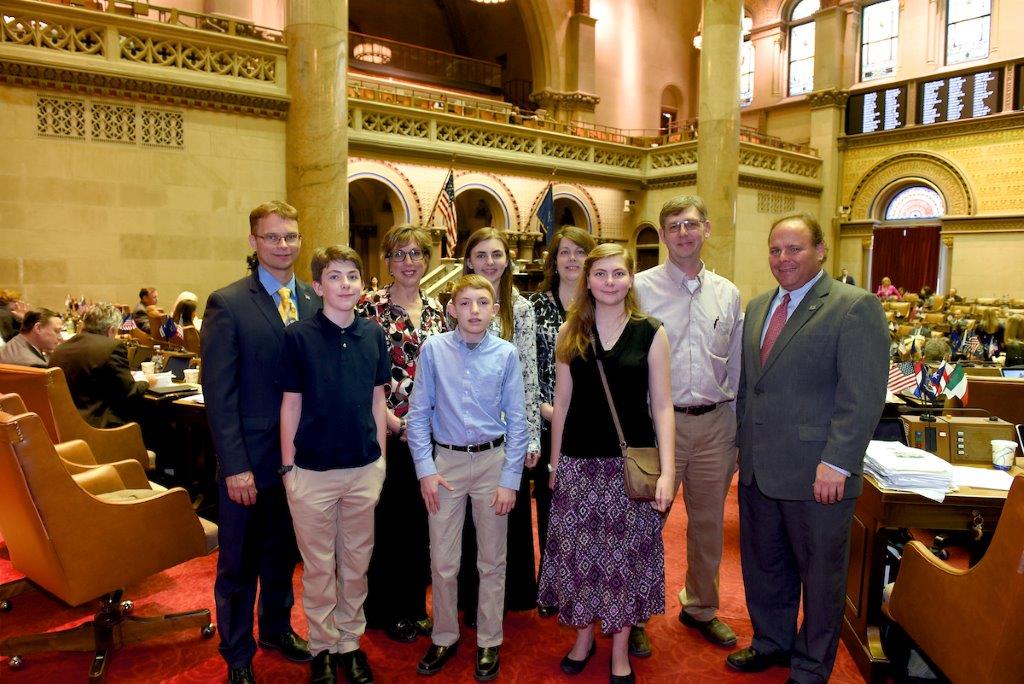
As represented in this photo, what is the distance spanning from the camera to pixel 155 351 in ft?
22.4

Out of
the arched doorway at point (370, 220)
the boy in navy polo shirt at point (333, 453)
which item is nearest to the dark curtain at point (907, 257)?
the arched doorway at point (370, 220)

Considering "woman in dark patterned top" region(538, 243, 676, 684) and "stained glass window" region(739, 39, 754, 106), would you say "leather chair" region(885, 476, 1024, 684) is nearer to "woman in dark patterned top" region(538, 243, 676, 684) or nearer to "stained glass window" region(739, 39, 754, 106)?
"woman in dark patterned top" region(538, 243, 676, 684)

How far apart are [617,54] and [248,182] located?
14.3m

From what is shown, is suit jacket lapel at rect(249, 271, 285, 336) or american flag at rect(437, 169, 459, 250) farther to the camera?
american flag at rect(437, 169, 459, 250)

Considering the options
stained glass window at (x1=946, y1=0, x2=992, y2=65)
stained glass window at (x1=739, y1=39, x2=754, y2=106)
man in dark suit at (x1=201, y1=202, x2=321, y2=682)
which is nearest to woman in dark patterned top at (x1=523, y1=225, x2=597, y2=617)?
man in dark suit at (x1=201, y1=202, x2=321, y2=682)

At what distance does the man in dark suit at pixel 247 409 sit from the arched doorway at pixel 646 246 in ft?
51.2

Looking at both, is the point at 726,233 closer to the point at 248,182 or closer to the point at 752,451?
the point at 248,182

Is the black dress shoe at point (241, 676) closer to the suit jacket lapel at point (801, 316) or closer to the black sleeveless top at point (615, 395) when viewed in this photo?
the black sleeveless top at point (615, 395)

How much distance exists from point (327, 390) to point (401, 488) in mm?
786

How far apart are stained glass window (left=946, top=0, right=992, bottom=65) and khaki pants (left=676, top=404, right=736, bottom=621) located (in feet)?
65.7

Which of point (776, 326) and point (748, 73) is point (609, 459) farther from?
point (748, 73)

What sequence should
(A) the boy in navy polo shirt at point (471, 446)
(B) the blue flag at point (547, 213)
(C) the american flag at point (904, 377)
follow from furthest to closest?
(B) the blue flag at point (547, 213) < (C) the american flag at point (904, 377) < (A) the boy in navy polo shirt at point (471, 446)

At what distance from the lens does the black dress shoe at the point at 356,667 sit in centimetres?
269

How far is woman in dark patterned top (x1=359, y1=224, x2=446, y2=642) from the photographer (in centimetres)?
306
